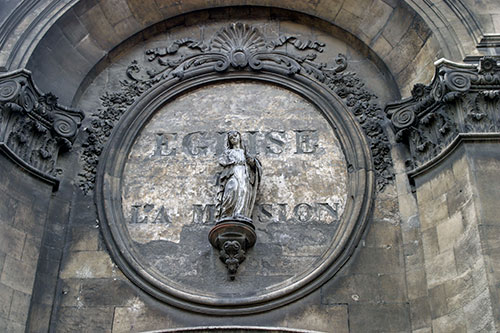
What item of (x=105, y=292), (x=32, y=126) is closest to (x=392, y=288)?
(x=105, y=292)

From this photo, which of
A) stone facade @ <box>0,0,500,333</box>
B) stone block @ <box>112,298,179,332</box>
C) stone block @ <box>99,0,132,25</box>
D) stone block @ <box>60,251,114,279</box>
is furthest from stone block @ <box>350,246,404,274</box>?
stone block @ <box>99,0,132,25</box>

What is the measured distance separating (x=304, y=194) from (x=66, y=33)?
5167mm

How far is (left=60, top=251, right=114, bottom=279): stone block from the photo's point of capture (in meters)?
12.1

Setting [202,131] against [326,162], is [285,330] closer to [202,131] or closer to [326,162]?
[326,162]

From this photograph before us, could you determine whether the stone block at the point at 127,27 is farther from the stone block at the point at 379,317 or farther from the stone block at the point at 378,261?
the stone block at the point at 379,317

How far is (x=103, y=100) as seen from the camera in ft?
46.0

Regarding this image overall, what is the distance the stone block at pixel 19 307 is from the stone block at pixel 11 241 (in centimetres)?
61

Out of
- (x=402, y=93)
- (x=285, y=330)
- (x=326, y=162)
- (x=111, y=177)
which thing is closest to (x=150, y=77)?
(x=111, y=177)

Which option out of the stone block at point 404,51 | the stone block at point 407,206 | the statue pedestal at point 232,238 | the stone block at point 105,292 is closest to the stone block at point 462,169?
the stone block at point 407,206

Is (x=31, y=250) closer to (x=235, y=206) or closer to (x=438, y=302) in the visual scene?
(x=235, y=206)

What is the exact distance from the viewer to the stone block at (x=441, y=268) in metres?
11.1

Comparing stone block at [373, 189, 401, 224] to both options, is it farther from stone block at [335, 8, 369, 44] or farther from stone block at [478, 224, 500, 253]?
stone block at [335, 8, 369, 44]

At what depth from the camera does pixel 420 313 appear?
448 inches

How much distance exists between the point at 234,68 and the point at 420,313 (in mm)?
5563
